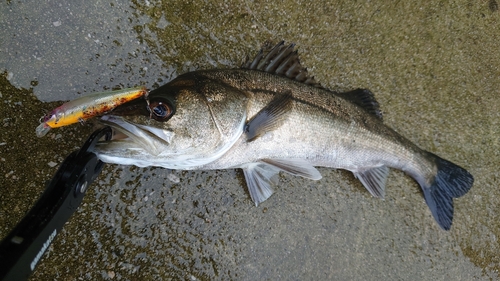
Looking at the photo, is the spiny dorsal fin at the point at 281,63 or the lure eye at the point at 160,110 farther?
the spiny dorsal fin at the point at 281,63

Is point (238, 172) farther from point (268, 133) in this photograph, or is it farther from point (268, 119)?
point (268, 119)

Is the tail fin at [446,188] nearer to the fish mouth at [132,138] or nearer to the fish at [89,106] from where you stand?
the fish mouth at [132,138]

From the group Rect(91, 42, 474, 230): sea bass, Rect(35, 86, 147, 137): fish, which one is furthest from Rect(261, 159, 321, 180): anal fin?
Rect(35, 86, 147, 137): fish

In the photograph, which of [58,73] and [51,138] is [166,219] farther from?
[58,73]

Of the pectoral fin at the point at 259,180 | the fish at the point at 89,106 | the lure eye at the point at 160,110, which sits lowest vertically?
the pectoral fin at the point at 259,180

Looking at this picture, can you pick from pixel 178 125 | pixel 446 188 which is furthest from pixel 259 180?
pixel 446 188

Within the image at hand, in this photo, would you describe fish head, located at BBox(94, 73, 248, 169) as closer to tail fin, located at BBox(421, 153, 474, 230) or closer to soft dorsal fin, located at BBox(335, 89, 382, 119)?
soft dorsal fin, located at BBox(335, 89, 382, 119)

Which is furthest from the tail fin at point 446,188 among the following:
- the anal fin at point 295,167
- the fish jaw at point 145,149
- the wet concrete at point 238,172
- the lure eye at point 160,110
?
Answer: the lure eye at point 160,110
